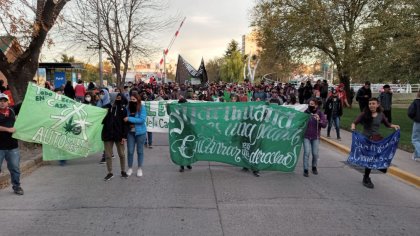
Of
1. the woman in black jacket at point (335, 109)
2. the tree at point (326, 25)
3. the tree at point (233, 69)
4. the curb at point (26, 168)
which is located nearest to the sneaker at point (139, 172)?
the curb at point (26, 168)

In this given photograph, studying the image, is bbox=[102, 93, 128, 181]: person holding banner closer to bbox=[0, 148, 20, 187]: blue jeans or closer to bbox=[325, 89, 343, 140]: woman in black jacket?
bbox=[0, 148, 20, 187]: blue jeans

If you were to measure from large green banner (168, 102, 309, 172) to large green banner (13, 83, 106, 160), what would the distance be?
1.89 m

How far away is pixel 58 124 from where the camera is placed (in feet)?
30.7

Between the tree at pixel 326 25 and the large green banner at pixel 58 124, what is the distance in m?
19.3

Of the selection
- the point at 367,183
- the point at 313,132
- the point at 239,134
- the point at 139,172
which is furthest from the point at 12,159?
the point at 367,183

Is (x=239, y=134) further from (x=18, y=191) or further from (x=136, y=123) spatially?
(x=18, y=191)

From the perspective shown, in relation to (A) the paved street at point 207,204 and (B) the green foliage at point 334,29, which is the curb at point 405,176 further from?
(B) the green foliage at point 334,29

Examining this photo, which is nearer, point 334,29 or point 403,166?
point 403,166

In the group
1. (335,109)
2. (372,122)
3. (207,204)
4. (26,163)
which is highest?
(372,122)

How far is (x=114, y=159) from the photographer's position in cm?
1077

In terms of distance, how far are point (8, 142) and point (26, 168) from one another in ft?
7.47

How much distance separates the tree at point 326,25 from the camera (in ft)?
86.4

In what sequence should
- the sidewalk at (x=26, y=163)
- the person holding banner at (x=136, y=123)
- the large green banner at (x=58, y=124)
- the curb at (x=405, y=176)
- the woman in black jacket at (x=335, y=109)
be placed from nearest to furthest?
the sidewalk at (x=26, y=163) < the person holding banner at (x=136, y=123) < the curb at (x=405, y=176) < the large green banner at (x=58, y=124) < the woman in black jacket at (x=335, y=109)

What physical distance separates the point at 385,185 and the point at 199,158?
3.58m
